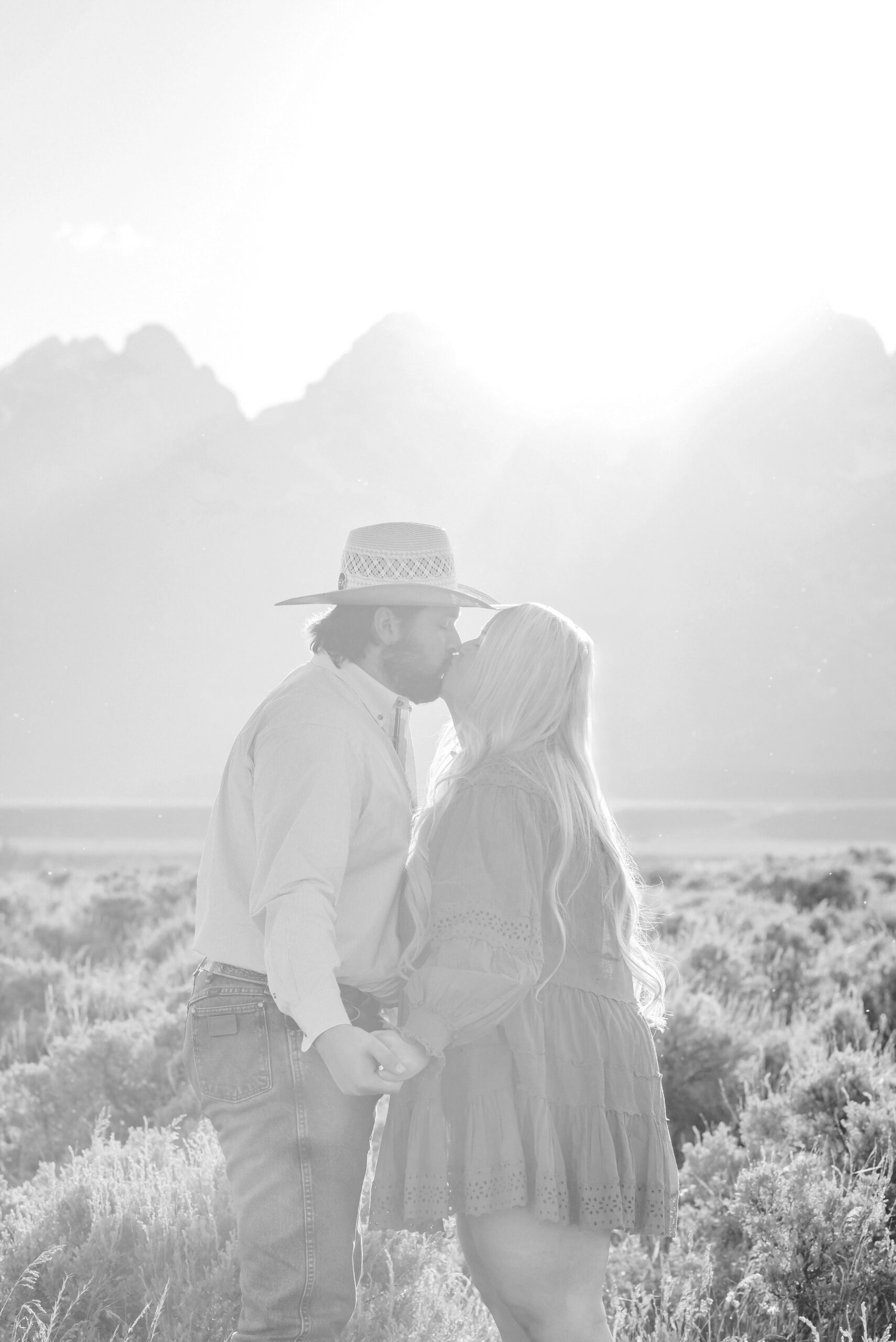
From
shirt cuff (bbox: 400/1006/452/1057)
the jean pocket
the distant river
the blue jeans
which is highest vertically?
shirt cuff (bbox: 400/1006/452/1057)

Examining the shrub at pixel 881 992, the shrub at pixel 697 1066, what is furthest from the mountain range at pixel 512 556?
the shrub at pixel 697 1066

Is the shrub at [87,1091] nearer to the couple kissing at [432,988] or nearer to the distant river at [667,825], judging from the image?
A: the couple kissing at [432,988]

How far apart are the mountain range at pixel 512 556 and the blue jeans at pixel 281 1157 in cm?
10808

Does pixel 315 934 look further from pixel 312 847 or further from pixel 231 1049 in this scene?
pixel 231 1049

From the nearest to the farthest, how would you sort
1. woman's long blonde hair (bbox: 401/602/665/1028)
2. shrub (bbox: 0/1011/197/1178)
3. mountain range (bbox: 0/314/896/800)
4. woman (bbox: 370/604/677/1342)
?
woman (bbox: 370/604/677/1342) → woman's long blonde hair (bbox: 401/602/665/1028) → shrub (bbox: 0/1011/197/1178) → mountain range (bbox: 0/314/896/800)

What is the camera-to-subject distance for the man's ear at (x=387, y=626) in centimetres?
292

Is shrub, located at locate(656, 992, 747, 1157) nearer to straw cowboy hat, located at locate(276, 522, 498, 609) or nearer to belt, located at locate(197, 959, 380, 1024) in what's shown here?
belt, located at locate(197, 959, 380, 1024)

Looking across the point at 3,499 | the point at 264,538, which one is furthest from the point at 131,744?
the point at 3,499

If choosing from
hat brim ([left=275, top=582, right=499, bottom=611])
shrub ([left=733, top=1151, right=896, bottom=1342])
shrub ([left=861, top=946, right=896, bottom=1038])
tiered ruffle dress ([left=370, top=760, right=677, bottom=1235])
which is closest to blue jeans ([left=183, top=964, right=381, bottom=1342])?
tiered ruffle dress ([left=370, top=760, right=677, bottom=1235])

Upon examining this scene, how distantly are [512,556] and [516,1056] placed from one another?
14630cm

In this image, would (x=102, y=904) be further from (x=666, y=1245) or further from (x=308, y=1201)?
(x=308, y=1201)

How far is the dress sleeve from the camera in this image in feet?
7.94

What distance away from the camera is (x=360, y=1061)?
7.71 ft

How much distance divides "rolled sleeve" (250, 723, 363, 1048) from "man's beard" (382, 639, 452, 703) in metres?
0.27
